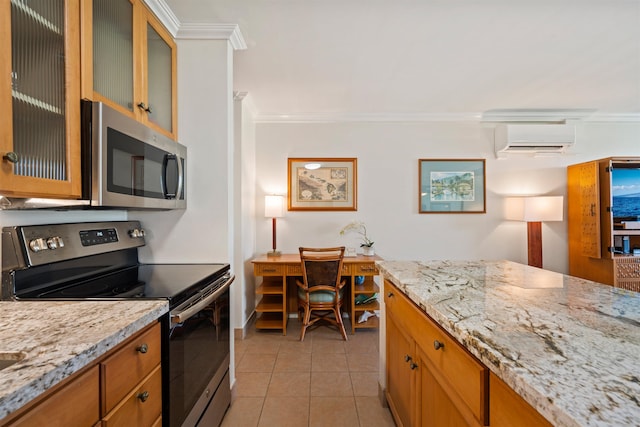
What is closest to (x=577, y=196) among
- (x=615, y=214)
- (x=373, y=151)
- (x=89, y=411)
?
(x=615, y=214)

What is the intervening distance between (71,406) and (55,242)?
0.86 meters

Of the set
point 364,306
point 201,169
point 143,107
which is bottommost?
point 364,306

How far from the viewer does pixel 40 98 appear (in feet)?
3.19

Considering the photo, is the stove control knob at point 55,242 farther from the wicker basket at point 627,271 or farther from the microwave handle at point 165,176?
the wicker basket at point 627,271

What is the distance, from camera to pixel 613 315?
91 centimetres

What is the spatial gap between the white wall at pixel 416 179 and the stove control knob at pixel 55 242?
7.73 feet

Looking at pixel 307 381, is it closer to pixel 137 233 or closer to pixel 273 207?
pixel 137 233

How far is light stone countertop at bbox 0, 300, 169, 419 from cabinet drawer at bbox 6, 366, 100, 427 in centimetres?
5

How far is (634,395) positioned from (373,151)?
3228mm

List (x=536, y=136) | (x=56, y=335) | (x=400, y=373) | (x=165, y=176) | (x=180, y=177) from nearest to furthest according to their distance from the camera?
(x=56, y=335)
(x=400, y=373)
(x=165, y=176)
(x=180, y=177)
(x=536, y=136)

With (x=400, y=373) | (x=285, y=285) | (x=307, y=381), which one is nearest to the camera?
(x=400, y=373)

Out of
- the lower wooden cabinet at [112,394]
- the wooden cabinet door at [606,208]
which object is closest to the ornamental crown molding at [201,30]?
the lower wooden cabinet at [112,394]

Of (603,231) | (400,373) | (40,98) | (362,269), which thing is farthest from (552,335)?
(603,231)

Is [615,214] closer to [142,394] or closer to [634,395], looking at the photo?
[634,395]
